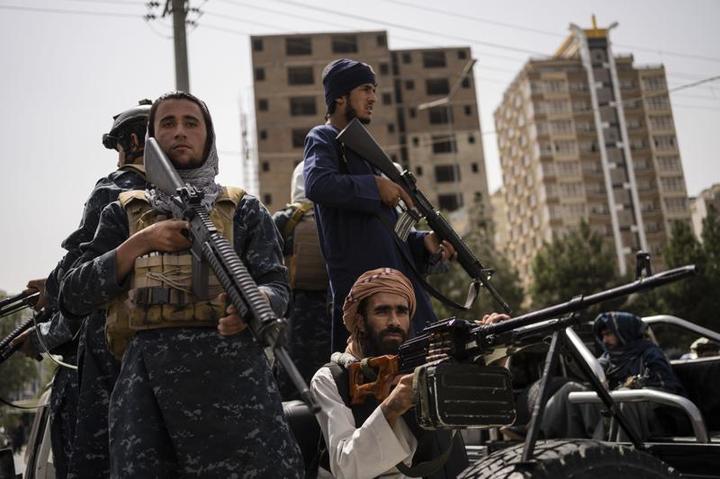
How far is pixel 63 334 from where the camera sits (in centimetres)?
393

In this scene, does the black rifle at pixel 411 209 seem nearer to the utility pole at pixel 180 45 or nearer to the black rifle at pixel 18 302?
the black rifle at pixel 18 302

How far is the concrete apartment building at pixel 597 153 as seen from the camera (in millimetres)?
80250

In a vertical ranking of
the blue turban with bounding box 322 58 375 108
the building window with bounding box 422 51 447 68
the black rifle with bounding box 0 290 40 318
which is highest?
the building window with bounding box 422 51 447 68

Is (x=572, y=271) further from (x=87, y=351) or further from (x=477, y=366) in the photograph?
(x=477, y=366)

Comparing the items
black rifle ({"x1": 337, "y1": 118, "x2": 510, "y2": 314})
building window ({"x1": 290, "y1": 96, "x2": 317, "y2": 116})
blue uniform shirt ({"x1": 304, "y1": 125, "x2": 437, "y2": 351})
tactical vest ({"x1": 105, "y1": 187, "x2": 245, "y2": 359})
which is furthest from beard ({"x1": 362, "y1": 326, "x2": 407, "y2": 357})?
building window ({"x1": 290, "y1": 96, "x2": 317, "y2": 116})

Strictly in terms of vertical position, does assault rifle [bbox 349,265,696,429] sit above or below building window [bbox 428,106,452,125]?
below

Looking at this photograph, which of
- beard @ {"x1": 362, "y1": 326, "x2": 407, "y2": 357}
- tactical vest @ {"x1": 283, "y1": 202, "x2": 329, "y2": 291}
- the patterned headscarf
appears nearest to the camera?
beard @ {"x1": 362, "y1": 326, "x2": 407, "y2": 357}

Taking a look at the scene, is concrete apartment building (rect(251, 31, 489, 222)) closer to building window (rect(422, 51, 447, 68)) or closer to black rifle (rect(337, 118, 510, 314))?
building window (rect(422, 51, 447, 68))

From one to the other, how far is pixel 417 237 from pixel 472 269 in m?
0.33

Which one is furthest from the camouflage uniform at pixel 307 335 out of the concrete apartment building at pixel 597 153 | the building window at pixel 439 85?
the concrete apartment building at pixel 597 153

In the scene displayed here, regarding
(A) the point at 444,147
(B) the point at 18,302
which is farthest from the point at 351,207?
(A) the point at 444,147

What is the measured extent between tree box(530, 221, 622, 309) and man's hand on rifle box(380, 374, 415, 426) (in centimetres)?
3843

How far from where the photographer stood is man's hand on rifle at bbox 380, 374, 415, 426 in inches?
104

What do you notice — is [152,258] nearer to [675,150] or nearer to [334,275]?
[334,275]
